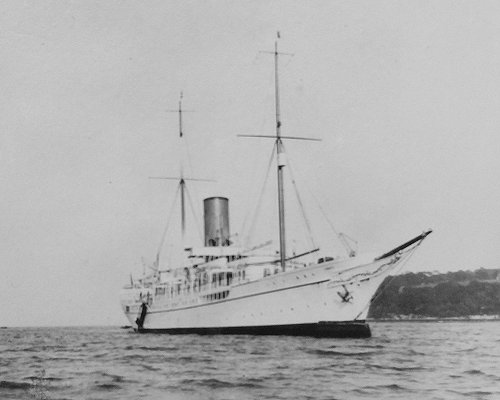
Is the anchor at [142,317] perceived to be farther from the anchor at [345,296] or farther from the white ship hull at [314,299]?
the anchor at [345,296]

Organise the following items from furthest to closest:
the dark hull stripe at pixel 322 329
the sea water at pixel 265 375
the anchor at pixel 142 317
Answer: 1. the anchor at pixel 142 317
2. the dark hull stripe at pixel 322 329
3. the sea water at pixel 265 375

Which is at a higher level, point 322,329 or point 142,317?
point 142,317

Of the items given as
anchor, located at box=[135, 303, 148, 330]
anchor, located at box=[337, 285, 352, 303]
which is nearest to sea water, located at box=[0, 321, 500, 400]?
anchor, located at box=[337, 285, 352, 303]

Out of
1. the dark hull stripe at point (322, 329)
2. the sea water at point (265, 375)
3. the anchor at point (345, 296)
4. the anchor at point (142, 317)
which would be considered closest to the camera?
the sea water at point (265, 375)

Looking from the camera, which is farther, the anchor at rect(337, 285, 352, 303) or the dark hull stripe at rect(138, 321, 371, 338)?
the anchor at rect(337, 285, 352, 303)

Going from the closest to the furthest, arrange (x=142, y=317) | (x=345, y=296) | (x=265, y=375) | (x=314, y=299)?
(x=265, y=375)
(x=345, y=296)
(x=314, y=299)
(x=142, y=317)

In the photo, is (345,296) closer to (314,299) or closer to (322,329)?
(314,299)

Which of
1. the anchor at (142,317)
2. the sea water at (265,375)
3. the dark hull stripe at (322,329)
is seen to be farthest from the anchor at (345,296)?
the anchor at (142,317)

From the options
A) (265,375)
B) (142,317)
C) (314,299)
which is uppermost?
(314,299)

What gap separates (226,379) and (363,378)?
2.71m

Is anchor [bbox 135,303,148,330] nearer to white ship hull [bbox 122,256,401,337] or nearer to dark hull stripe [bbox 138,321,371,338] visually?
white ship hull [bbox 122,256,401,337]

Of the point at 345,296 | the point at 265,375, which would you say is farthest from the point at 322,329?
the point at 265,375

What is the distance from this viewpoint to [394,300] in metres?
85.6

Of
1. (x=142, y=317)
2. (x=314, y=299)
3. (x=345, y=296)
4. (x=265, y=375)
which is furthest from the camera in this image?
(x=142, y=317)
